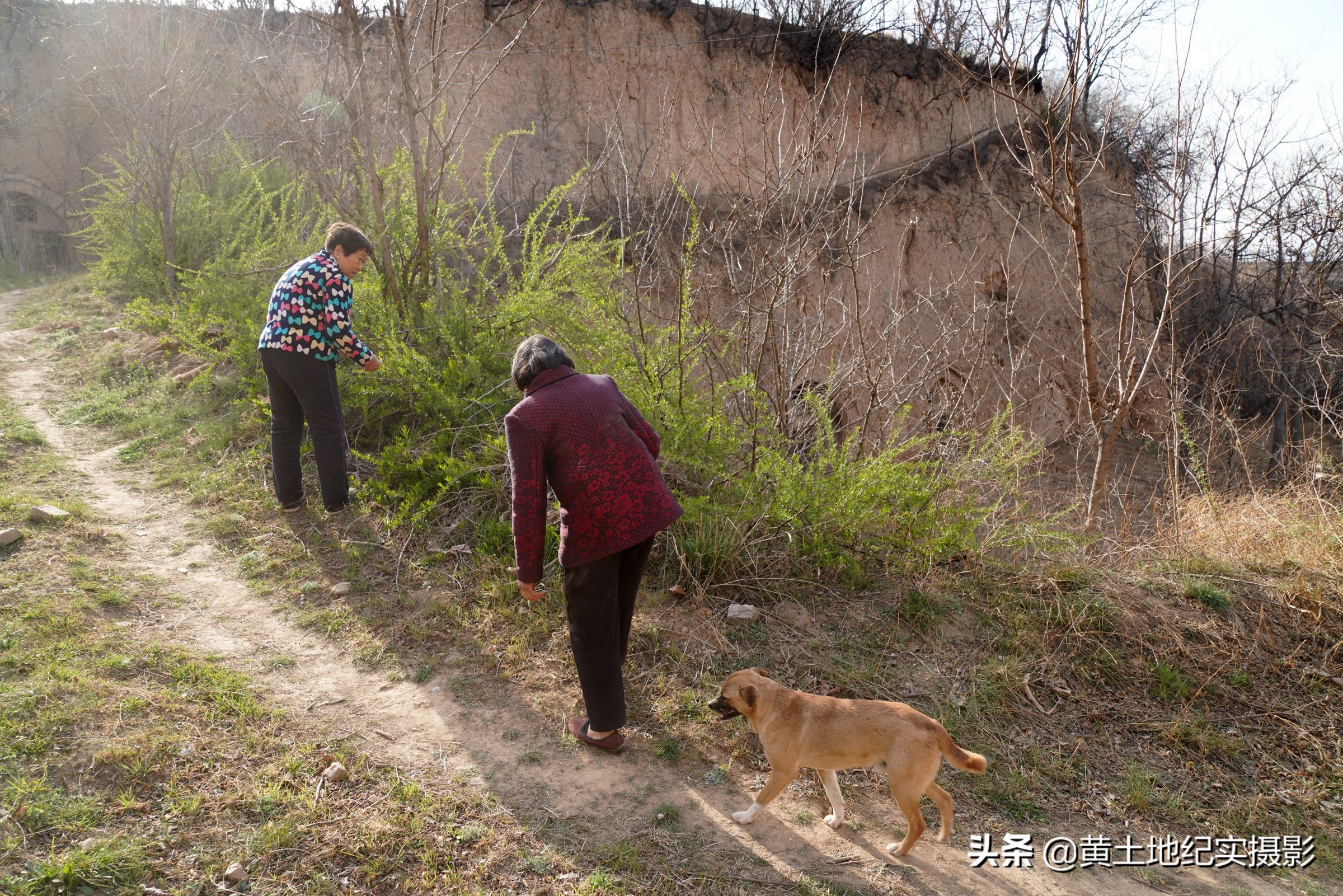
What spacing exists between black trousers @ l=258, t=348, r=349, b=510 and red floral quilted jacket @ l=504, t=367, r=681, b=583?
7.92ft

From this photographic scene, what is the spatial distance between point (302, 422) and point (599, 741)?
3.13m

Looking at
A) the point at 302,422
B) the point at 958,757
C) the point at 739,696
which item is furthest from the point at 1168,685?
the point at 302,422

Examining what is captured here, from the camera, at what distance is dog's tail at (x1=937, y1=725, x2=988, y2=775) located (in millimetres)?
2908

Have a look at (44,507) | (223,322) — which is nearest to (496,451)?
(44,507)

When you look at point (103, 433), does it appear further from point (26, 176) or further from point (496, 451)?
point (26, 176)

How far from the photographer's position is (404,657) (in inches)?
164

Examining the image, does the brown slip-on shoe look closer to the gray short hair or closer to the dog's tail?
the dog's tail

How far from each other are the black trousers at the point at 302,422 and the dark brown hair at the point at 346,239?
0.69m

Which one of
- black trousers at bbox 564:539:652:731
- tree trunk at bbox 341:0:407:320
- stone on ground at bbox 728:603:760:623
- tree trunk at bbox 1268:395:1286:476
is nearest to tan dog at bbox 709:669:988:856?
black trousers at bbox 564:539:652:731

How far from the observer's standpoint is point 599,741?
350 centimetres

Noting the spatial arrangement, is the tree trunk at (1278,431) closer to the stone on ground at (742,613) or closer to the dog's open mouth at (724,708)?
the stone on ground at (742,613)

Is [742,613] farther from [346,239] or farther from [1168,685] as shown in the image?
[346,239]

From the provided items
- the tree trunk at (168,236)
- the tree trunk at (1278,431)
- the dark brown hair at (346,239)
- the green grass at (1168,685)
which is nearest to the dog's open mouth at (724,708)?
the green grass at (1168,685)

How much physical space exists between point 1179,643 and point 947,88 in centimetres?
1354
